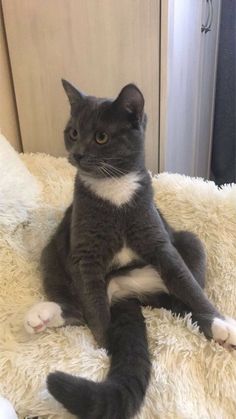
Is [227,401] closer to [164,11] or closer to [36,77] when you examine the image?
[164,11]

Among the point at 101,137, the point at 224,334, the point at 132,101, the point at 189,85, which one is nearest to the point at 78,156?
the point at 101,137

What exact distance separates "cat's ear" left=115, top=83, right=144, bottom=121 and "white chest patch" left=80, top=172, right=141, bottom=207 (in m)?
0.14

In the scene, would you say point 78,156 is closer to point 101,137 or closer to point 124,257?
point 101,137

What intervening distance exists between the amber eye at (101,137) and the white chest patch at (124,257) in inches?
10.4

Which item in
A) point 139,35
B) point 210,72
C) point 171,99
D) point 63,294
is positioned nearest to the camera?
point 63,294

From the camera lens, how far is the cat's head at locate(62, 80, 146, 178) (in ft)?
3.17

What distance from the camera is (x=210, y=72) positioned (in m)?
2.17

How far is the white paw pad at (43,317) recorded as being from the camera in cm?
94

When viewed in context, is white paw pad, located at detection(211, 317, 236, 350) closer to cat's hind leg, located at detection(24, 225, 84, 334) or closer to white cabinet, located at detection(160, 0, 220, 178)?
cat's hind leg, located at detection(24, 225, 84, 334)

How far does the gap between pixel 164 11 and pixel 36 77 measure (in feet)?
1.64

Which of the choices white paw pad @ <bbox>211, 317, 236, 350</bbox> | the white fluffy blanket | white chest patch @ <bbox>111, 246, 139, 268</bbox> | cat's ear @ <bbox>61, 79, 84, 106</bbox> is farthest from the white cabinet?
white paw pad @ <bbox>211, 317, 236, 350</bbox>

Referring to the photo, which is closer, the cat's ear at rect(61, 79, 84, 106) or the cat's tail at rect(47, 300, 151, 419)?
the cat's tail at rect(47, 300, 151, 419)

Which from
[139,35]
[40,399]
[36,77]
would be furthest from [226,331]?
[36,77]

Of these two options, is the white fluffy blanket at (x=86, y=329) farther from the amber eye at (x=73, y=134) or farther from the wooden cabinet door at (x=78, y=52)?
the amber eye at (x=73, y=134)
